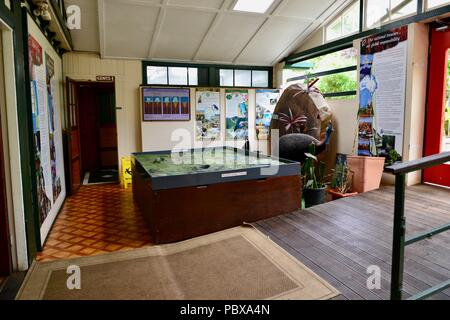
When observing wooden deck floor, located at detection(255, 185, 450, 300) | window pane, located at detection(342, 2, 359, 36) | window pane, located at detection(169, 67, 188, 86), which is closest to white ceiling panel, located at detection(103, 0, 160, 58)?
window pane, located at detection(169, 67, 188, 86)

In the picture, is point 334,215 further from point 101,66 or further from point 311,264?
point 101,66

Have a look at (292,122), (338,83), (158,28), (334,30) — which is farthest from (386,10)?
(158,28)

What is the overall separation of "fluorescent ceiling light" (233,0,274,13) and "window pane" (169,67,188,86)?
195cm

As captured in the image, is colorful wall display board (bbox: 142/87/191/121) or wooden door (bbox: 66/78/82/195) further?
colorful wall display board (bbox: 142/87/191/121)

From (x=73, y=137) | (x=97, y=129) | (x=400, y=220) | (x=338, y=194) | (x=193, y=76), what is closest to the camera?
(x=400, y=220)

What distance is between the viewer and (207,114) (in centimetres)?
669

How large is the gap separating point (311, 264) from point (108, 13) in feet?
14.2

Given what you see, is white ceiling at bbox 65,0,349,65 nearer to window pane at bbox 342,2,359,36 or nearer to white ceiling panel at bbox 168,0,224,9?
white ceiling panel at bbox 168,0,224,9

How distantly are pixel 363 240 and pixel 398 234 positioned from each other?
1.59 metres

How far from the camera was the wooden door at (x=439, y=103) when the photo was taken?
4.28m

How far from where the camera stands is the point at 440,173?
175 inches

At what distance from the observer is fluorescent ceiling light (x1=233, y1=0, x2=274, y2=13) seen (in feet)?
16.5
